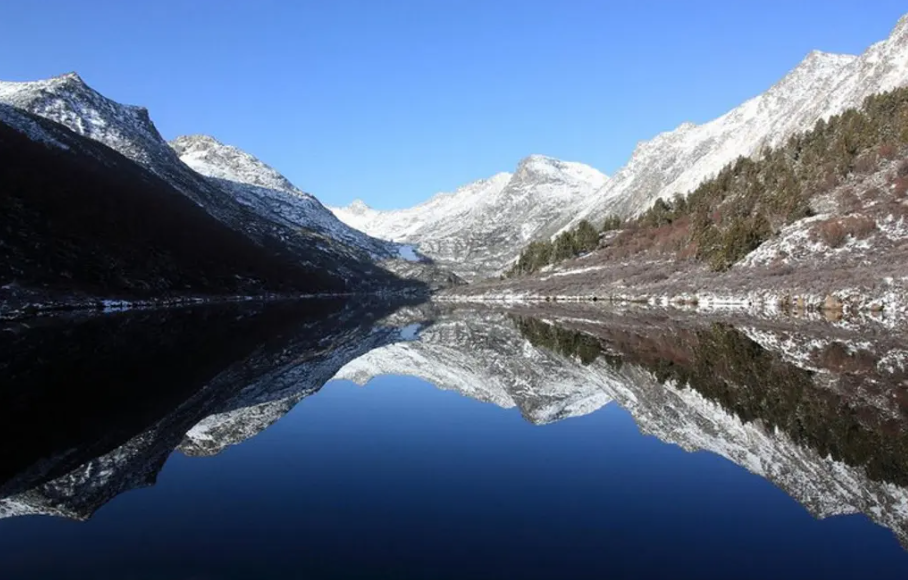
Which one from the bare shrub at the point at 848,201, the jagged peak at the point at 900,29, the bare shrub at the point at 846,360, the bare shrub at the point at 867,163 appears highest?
the jagged peak at the point at 900,29

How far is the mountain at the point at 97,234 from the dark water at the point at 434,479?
219 ft

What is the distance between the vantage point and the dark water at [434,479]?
10.8 m

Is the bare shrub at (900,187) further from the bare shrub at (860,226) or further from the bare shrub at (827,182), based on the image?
the bare shrub at (827,182)

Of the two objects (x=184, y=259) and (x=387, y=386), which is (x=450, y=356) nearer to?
(x=387, y=386)

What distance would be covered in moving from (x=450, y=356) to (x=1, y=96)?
21401 centimetres

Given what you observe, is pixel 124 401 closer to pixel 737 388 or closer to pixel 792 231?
pixel 737 388

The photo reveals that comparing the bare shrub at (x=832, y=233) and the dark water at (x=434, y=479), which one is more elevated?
the bare shrub at (x=832, y=233)

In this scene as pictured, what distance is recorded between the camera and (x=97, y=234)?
109188 mm

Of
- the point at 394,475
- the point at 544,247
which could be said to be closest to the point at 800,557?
the point at 394,475

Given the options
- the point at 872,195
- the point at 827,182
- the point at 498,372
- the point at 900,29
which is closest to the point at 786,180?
the point at 827,182

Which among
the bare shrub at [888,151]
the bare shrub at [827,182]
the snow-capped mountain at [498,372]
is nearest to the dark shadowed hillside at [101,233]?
the snow-capped mountain at [498,372]

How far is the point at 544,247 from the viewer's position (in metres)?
179

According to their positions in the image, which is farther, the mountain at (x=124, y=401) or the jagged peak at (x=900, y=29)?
the jagged peak at (x=900, y=29)

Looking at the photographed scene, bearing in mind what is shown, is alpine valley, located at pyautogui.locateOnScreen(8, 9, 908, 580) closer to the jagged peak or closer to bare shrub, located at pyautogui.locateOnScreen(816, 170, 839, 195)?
bare shrub, located at pyautogui.locateOnScreen(816, 170, 839, 195)
